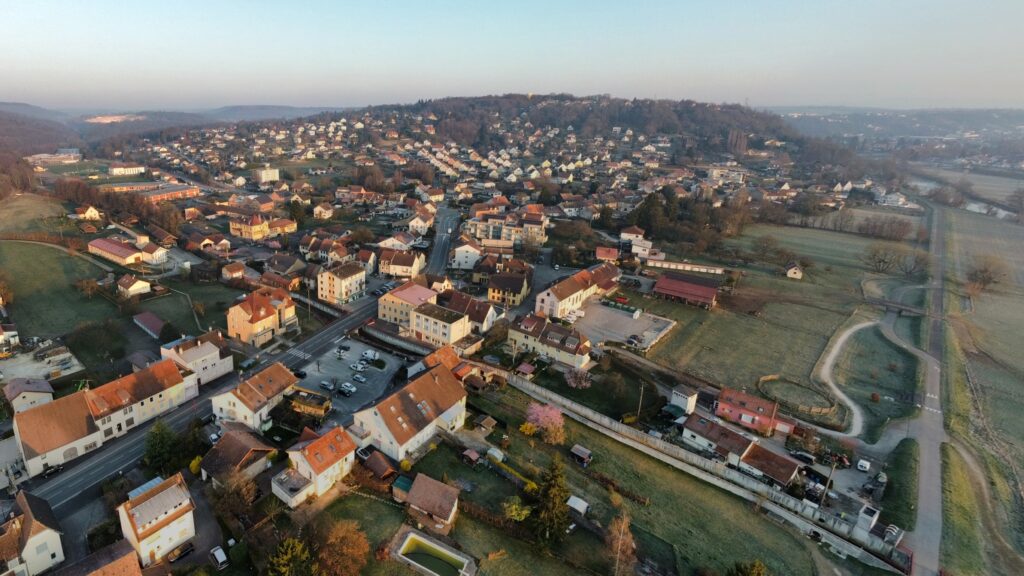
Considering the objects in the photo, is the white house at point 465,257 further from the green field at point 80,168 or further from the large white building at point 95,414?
the green field at point 80,168

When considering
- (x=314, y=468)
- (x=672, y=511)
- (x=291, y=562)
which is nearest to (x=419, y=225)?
(x=314, y=468)

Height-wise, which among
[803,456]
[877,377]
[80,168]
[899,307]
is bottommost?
[877,377]

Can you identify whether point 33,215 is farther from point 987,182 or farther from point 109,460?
point 987,182

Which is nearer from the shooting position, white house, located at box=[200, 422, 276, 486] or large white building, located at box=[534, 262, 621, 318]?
white house, located at box=[200, 422, 276, 486]

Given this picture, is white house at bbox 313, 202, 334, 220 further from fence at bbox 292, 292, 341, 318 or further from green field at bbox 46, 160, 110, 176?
green field at bbox 46, 160, 110, 176

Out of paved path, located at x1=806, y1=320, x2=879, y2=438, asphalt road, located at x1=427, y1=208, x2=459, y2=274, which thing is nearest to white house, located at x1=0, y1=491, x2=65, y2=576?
paved path, located at x1=806, y1=320, x2=879, y2=438

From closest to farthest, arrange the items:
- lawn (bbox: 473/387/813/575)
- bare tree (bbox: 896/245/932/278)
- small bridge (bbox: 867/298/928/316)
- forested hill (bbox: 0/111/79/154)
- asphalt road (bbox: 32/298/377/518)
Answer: lawn (bbox: 473/387/813/575)
asphalt road (bbox: 32/298/377/518)
small bridge (bbox: 867/298/928/316)
bare tree (bbox: 896/245/932/278)
forested hill (bbox: 0/111/79/154)

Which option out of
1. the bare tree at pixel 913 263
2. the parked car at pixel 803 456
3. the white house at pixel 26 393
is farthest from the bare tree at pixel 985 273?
the white house at pixel 26 393
